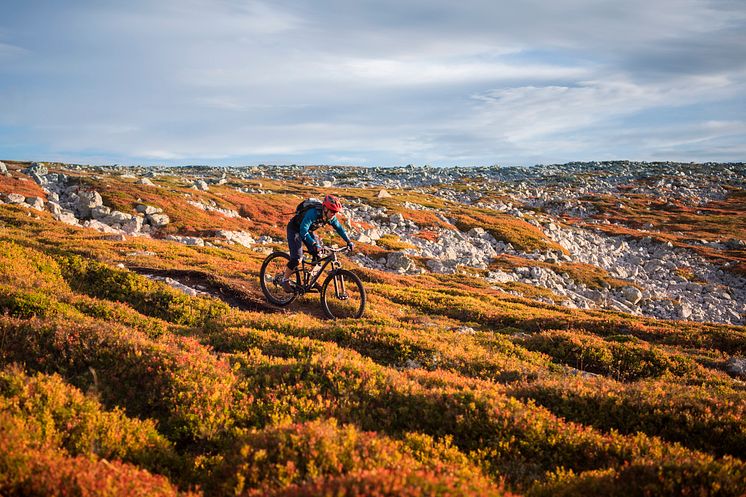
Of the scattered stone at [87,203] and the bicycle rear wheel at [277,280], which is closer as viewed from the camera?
the bicycle rear wheel at [277,280]

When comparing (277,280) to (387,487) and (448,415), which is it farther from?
(387,487)

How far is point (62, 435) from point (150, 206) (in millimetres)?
39916

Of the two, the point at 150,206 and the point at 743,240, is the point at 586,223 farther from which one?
the point at 150,206

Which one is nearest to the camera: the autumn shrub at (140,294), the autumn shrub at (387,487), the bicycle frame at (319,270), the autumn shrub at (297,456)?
the autumn shrub at (387,487)

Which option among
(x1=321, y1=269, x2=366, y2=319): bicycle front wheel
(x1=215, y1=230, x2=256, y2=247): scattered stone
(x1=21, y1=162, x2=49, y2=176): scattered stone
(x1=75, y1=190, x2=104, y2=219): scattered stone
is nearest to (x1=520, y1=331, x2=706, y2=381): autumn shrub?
(x1=321, y1=269, x2=366, y2=319): bicycle front wheel

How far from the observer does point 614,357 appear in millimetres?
13383

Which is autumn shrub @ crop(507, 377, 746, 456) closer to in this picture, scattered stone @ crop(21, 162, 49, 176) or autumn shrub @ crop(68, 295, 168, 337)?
autumn shrub @ crop(68, 295, 168, 337)

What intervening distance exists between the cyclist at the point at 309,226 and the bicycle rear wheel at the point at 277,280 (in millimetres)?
389

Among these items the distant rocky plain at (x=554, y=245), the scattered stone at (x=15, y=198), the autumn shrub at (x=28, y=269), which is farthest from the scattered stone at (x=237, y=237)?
the autumn shrub at (x=28, y=269)

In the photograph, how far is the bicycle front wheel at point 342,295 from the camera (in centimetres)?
1488

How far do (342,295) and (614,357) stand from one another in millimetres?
8899

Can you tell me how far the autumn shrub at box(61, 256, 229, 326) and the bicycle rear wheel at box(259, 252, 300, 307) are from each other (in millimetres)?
2221

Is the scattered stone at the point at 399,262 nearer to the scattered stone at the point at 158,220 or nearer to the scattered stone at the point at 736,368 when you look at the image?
the scattered stone at the point at 158,220

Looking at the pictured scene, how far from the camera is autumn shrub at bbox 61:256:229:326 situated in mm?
13339
